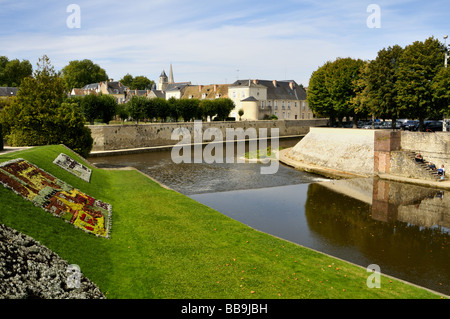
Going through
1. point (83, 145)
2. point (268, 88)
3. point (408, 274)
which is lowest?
point (408, 274)

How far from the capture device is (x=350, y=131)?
38594mm

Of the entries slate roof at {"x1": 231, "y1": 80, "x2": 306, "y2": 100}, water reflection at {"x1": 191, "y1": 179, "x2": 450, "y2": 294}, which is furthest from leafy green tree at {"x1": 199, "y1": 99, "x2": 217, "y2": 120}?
water reflection at {"x1": 191, "y1": 179, "x2": 450, "y2": 294}

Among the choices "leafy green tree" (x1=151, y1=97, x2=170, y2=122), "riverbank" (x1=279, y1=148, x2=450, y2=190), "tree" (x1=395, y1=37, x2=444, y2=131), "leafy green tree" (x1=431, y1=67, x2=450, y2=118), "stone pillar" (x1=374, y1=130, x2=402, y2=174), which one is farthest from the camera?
"leafy green tree" (x1=151, y1=97, x2=170, y2=122)

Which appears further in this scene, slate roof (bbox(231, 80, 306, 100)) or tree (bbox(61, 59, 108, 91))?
tree (bbox(61, 59, 108, 91))

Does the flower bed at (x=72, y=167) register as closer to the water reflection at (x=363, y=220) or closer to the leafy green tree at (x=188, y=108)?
the water reflection at (x=363, y=220)

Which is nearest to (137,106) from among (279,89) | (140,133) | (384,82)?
(140,133)

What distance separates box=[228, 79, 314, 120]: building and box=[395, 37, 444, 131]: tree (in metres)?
41.4

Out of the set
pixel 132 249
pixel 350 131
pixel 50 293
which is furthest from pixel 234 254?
pixel 350 131

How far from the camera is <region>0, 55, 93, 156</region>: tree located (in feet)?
104

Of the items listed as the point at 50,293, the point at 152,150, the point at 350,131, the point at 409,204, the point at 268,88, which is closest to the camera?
the point at 50,293

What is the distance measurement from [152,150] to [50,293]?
43.9m

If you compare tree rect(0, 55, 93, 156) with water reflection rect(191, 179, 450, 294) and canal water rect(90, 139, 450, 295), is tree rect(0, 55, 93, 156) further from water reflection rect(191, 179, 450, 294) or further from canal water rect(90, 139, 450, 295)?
water reflection rect(191, 179, 450, 294)

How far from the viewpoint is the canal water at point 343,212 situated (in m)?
15.0

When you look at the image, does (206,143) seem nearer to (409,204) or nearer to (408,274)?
(409,204)
